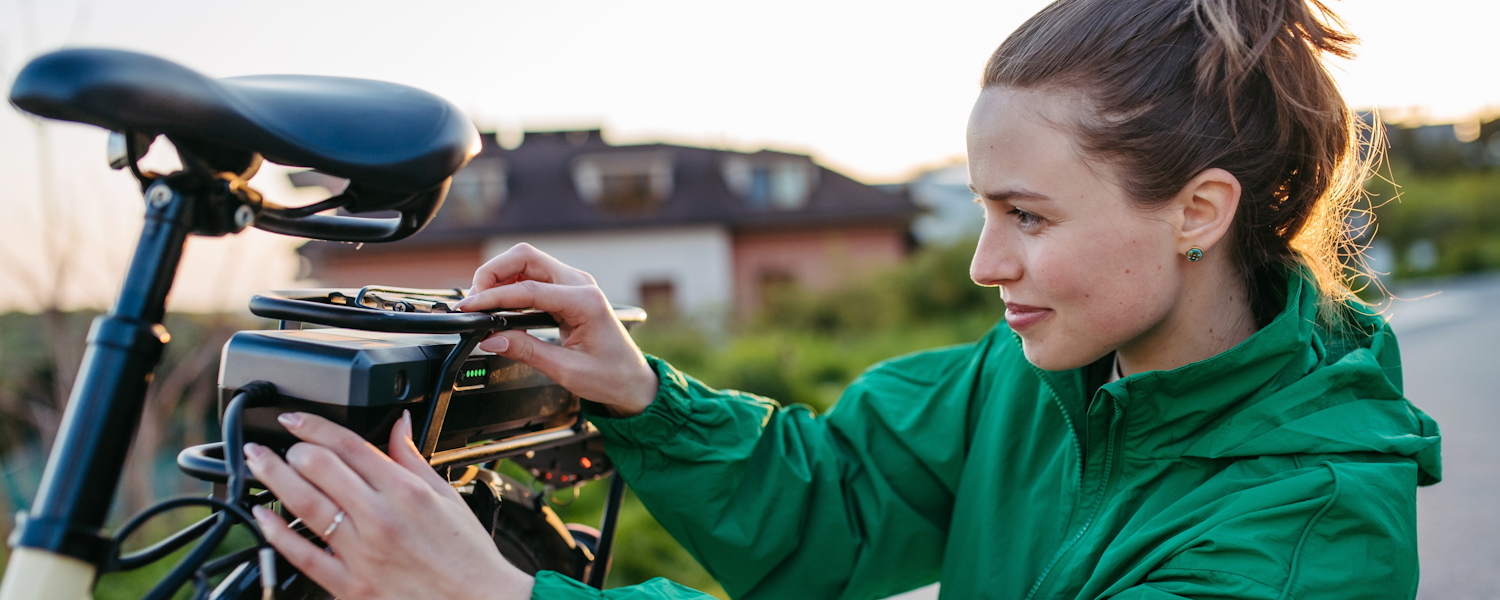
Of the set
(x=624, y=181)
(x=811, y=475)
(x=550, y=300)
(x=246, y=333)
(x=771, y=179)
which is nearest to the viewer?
(x=246, y=333)

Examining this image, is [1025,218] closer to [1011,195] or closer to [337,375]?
[1011,195]

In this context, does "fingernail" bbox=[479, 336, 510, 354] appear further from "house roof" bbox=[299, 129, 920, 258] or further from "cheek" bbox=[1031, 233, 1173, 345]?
"house roof" bbox=[299, 129, 920, 258]

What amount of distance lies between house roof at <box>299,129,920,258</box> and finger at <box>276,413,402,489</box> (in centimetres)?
2095

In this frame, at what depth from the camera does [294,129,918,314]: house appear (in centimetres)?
2164

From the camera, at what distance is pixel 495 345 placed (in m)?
1.12

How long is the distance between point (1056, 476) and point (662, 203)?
2154cm

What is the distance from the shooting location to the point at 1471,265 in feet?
82.7

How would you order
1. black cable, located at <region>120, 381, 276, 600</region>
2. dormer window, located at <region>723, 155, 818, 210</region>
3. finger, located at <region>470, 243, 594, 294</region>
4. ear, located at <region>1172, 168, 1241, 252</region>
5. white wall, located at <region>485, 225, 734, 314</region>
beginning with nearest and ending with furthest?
black cable, located at <region>120, 381, 276, 600</region> < finger, located at <region>470, 243, 594, 294</region> < ear, located at <region>1172, 168, 1241, 252</region> < white wall, located at <region>485, 225, 734, 314</region> < dormer window, located at <region>723, 155, 818, 210</region>

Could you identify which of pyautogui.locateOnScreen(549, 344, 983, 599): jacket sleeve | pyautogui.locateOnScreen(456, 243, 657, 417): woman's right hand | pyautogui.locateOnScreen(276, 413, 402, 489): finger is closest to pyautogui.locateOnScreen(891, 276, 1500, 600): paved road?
pyautogui.locateOnScreen(549, 344, 983, 599): jacket sleeve

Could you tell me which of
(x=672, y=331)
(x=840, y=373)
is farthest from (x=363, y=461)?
(x=672, y=331)

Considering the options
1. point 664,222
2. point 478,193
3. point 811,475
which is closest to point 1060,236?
point 811,475

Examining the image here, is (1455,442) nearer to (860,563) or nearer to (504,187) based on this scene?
(860,563)

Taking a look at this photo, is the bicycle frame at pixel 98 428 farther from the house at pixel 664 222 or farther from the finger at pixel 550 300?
the house at pixel 664 222

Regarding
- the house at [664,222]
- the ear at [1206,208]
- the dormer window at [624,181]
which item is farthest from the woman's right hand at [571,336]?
the dormer window at [624,181]
